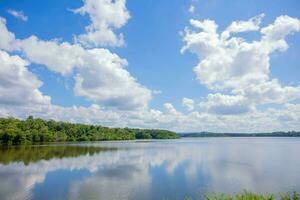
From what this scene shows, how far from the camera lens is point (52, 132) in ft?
310

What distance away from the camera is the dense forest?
2813 inches

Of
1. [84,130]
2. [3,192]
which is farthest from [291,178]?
[84,130]

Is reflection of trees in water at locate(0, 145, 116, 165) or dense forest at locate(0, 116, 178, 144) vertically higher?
dense forest at locate(0, 116, 178, 144)

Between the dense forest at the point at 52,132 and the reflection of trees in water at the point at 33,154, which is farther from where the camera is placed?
the dense forest at the point at 52,132

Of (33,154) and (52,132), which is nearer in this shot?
(33,154)

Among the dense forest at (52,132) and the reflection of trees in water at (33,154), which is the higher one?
the dense forest at (52,132)

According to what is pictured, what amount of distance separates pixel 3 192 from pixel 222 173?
19.2 m

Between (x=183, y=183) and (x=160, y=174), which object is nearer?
(x=183, y=183)

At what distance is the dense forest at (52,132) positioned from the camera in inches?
2813

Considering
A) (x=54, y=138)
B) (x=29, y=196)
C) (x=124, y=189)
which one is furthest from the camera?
(x=54, y=138)

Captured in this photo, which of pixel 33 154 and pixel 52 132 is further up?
pixel 52 132

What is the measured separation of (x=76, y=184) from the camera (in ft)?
72.7

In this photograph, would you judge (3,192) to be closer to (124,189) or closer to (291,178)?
(124,189)

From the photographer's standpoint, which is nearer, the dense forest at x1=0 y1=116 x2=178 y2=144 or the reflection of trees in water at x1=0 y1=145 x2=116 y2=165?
the reflection of trees in water at x1=0 y1=145 x2=116 y2=165
